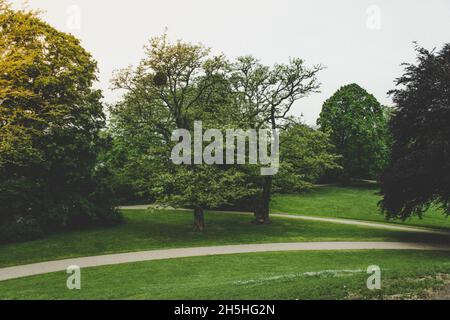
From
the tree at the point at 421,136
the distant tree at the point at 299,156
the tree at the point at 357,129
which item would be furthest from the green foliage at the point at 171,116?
the tree at the point at 357,129

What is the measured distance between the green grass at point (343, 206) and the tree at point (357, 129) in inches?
135

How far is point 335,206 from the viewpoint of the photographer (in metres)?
44.8

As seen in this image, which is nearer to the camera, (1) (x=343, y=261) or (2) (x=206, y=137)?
(1) (x=343, y=261)

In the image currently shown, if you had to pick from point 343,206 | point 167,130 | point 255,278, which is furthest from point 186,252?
point 343,206

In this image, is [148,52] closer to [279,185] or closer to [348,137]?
[279,185]

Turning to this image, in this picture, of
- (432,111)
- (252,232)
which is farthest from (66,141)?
(432,111)

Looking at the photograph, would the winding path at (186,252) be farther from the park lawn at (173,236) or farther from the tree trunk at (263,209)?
the tree trunk at (263,209)

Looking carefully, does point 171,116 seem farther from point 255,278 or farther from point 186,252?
point 255,278

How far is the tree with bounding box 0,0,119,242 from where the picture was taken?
23562 millimetres

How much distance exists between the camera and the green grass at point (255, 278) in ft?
35.1

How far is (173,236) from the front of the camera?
85.5 ft

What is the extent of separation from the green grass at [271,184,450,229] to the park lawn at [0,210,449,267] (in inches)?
252

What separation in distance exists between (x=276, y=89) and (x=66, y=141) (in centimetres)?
1574

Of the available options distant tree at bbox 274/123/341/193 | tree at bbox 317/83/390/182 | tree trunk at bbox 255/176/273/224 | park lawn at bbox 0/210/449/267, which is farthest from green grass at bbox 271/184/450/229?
park lawn at bbox 0/210/449/267
